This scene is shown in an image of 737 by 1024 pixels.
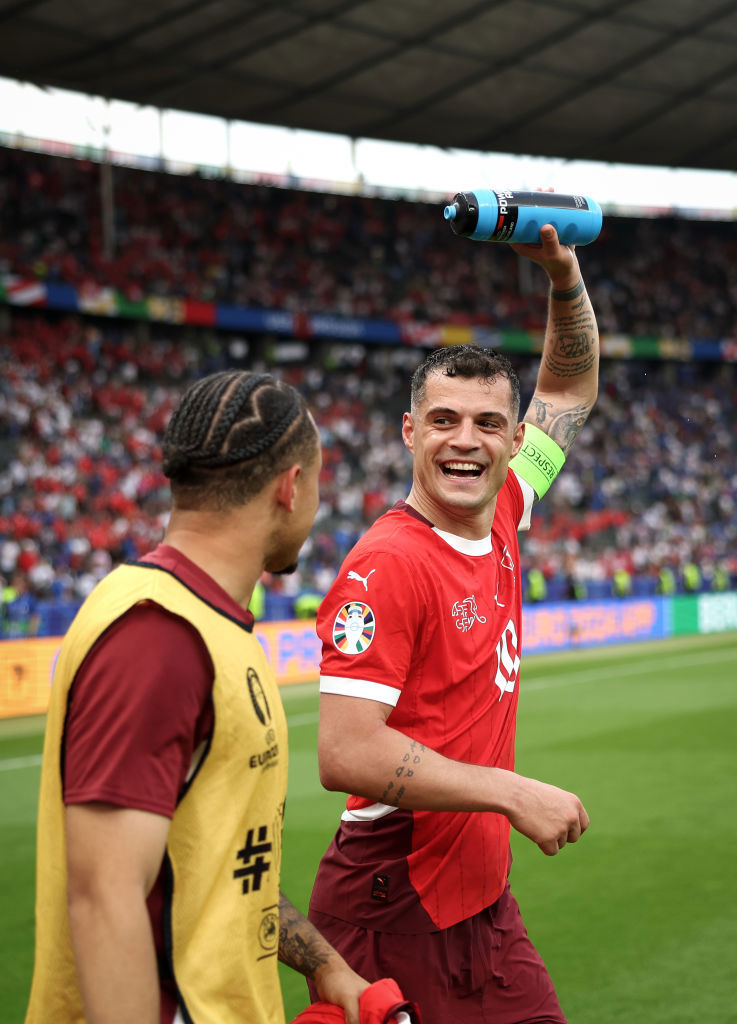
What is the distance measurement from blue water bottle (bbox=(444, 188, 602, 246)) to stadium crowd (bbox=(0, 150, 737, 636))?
14080 millimetres

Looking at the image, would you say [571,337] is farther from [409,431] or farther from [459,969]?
[459,969]

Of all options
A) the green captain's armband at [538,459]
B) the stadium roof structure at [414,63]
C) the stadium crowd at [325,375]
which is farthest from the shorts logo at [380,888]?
the stadium roof structure at [414,63]

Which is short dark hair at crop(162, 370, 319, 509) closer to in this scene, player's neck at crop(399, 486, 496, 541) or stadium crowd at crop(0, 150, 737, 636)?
player's neck at crop(399, 486, 496, 541)

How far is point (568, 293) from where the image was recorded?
3.57m

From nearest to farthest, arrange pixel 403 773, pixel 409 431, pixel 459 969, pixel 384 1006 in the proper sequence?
1. pixel 384 1006
2. pixel 403 773
3. pixel 459 969
4. pixel 409 431

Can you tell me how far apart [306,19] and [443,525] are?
2518cm

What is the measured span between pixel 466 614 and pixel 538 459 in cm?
100

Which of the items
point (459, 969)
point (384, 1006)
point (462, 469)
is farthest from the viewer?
point (462, 469)

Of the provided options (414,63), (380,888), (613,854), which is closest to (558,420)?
(380,888)

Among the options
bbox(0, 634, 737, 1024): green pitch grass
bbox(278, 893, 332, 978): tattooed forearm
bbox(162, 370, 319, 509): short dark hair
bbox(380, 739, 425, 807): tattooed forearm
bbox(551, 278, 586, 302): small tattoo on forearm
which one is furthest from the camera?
bbox(0, 634, 737, 1024): green pitch grass

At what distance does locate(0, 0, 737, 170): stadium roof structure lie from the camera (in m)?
25.2

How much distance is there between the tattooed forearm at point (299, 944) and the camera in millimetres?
2270

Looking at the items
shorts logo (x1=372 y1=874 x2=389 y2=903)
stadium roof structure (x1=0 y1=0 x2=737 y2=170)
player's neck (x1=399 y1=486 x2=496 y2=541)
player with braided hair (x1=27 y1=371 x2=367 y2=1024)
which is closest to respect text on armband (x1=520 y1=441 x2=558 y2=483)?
player's neck (x1=399 y1=486 x2=496 y2=541)

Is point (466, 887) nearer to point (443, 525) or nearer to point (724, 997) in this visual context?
point (443, 525)
